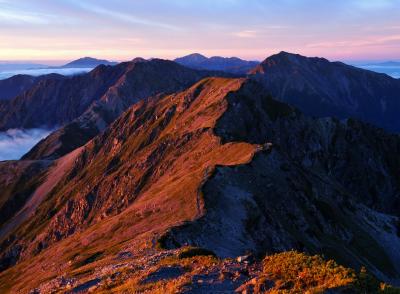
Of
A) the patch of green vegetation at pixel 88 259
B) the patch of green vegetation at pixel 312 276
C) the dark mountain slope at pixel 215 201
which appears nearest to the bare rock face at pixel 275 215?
the dark mountain slope at pixel 215 201

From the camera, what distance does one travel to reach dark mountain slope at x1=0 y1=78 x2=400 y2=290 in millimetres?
65500

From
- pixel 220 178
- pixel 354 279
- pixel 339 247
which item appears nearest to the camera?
pixel 354 279

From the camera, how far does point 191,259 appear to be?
34125 mm

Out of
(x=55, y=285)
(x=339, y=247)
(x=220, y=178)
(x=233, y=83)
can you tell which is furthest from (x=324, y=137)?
(x=55, y=285)

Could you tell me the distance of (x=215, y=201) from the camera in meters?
68.2

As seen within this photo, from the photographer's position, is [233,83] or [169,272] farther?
[233,83]

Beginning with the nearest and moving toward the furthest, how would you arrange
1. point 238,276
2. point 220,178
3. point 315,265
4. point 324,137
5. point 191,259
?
1. point 315,265
2. point 238,276
3. point 191,259
4. point 220,178
5. point 324,137

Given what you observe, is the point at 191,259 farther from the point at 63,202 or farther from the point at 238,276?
the point at 63,202

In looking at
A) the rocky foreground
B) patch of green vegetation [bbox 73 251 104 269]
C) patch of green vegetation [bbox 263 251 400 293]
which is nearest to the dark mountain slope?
patch of green vegetation [bbox 73 251 104 269]

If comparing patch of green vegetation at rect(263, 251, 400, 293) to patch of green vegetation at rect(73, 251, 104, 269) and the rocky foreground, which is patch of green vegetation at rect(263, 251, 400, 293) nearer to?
the rocky foreground

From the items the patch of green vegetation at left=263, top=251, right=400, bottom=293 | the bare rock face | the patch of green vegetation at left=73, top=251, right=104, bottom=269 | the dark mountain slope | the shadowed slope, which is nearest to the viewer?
the patch of green vegetation at left=263, top=251, right=400, bottom=293

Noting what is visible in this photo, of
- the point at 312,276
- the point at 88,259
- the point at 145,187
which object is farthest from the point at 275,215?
the point at 145,187

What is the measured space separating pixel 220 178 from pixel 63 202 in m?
121

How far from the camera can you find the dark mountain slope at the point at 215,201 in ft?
215
